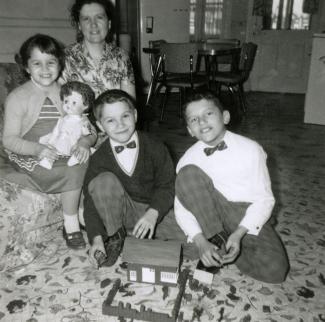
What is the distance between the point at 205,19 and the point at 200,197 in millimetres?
5033

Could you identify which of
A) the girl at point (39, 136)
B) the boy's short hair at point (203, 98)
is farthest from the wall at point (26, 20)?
the boy's short hair at point (203, 98)

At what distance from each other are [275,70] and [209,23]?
127 cm

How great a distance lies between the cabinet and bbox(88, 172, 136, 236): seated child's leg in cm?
300

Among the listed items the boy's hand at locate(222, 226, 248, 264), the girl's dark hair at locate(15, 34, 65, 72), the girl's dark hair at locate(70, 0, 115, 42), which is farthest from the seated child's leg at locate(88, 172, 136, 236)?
the girl's dark hair at locate(70, 0, 115, 42)

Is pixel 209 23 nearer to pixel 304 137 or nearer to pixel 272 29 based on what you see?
pixel 272 29

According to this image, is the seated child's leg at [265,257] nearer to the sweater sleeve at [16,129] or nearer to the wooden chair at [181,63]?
the sweater sleeve at [16,129]

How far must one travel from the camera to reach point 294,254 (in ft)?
5.48

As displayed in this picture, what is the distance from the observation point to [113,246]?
1509 millimetres

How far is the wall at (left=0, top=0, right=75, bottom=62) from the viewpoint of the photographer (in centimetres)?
280

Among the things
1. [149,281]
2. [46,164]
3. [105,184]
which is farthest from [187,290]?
[46,164]

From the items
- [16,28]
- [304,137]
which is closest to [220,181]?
[16,28]

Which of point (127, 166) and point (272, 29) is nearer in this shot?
point (127, 166)

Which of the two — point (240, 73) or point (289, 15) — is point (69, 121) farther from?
point (289, 15)

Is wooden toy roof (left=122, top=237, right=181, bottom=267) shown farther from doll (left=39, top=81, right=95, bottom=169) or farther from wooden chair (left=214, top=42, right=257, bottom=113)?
wooden chair (left=214, top=42, right=257, bottom=113)
